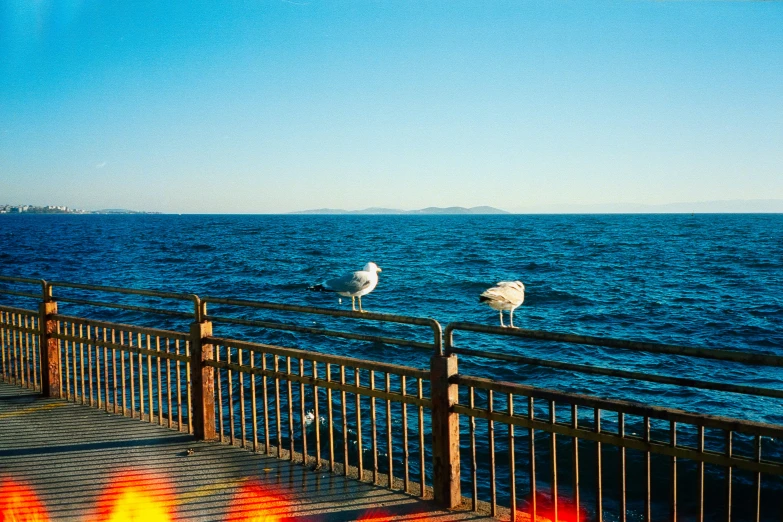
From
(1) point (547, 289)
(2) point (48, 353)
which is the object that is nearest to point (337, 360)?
(2) point (48, 353)

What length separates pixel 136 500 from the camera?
5035 millimetres

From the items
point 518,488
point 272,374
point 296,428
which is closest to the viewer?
point 272,374

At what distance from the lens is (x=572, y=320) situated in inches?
1072

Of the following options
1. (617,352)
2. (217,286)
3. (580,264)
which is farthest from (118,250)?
(617,352)

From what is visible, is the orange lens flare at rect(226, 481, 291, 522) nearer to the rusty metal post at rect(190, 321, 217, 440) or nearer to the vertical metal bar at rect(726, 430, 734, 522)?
the rusty metal post at rect(190, 321, 217, 440)

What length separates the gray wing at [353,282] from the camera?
8.65 metres

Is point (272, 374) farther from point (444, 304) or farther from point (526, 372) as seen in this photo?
point (444, 304)

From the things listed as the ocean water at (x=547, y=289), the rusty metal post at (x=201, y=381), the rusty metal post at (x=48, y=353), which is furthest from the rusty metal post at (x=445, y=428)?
the ocean water at (x=547, y=289)

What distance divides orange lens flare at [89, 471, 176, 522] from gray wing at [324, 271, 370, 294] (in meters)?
3.76

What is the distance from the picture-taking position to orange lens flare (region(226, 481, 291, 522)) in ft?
15.4

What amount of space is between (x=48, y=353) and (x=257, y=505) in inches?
174

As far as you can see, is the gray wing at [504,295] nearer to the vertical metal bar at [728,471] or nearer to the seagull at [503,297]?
the seagull at [503,297]

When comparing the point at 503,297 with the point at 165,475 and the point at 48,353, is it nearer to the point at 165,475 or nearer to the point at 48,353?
the point at 48,353

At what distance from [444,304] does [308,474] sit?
25903 mm
